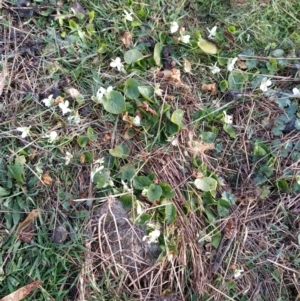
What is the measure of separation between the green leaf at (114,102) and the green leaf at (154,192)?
33 cm

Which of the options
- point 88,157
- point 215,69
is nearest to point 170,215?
point 88,157

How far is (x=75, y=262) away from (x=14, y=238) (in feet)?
0.76

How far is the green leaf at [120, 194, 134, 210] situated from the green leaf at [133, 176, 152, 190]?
0.05 m

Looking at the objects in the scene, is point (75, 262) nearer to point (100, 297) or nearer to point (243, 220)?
point (100, 297)

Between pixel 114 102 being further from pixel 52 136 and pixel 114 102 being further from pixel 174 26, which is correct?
pixel 174 26

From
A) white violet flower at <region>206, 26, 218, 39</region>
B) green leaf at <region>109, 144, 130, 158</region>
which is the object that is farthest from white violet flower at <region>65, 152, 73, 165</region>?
white violet flower at <region>206, 26, 218, 39</region>

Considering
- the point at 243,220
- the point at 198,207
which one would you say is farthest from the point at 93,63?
the point at 243,220

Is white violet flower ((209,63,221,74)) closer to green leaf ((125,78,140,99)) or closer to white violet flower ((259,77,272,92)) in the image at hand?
white violet flower ((259,77,272,92))

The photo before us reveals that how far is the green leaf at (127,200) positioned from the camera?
171cm

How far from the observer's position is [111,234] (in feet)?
5.61

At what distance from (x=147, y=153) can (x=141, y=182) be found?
13 centimetres

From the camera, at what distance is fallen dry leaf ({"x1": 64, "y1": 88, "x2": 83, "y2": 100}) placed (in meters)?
1.87

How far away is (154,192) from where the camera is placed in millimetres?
1716

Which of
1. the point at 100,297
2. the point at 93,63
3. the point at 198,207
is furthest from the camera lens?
the point at 93,63
